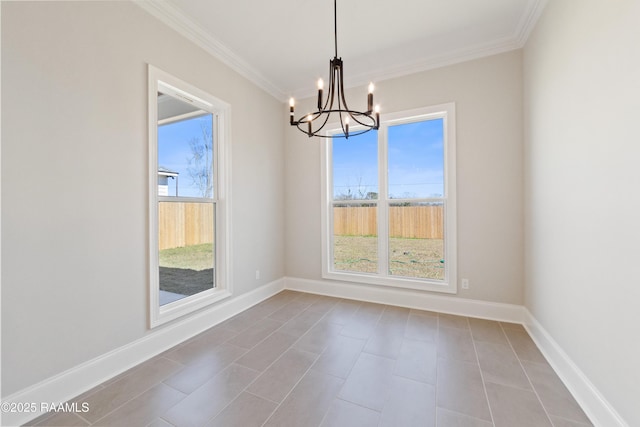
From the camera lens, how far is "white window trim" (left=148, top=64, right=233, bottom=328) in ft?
7.30

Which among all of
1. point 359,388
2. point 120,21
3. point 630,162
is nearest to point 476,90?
point 630,162

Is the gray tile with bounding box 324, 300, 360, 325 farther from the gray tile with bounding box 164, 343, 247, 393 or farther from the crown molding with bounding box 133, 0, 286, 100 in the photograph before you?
the crown molding with bounding box 133, 0, 286, 100

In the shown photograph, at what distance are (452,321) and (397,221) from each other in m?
1.32

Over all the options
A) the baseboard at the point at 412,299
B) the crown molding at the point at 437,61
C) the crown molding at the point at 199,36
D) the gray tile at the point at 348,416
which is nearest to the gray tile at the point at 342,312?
the baseboard at the point at 412,299

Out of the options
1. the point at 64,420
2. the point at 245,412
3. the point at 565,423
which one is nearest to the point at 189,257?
Result: the point at 64,420

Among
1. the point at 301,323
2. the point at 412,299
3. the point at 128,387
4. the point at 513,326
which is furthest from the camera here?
the point at 412,299

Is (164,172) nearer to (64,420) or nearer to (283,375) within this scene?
(64,420)

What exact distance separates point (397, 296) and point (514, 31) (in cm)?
319

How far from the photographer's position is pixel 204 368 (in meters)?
2.02

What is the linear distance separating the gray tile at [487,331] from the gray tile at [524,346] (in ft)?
0.22

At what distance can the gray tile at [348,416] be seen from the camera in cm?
148

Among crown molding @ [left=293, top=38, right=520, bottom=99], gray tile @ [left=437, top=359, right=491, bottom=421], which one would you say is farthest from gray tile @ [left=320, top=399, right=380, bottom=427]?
crown molding @ [left=293, top=38, right=520, bottom=99]

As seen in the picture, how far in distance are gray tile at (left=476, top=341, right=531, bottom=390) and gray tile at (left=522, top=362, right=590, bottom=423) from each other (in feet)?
0.21

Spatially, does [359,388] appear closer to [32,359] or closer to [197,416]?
[197,416]
